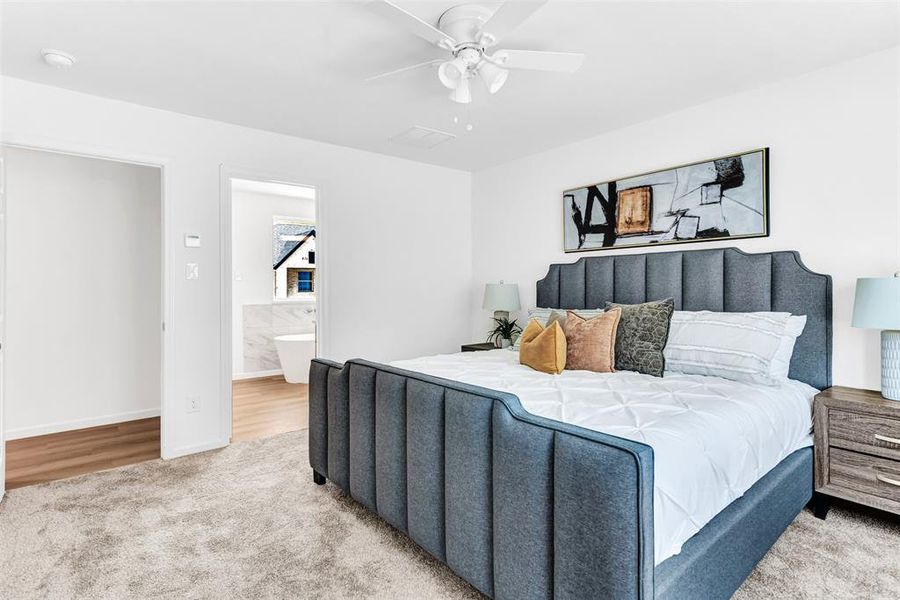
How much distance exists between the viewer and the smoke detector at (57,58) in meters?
2.43

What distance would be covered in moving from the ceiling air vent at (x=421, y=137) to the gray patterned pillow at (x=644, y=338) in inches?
81.8

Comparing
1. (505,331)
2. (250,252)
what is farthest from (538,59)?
(250,252)

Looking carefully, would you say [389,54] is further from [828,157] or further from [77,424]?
[77,424]

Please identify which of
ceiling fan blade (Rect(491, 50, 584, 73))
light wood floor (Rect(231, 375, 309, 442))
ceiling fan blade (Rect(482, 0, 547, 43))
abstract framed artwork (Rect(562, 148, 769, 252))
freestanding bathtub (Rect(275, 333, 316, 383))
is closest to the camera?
ceiling fan blade (Rect(482, 0, 547, 43))

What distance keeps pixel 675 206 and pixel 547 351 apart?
5.09ft

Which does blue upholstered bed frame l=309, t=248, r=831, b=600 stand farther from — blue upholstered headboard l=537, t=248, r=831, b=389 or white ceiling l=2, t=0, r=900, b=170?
white ceiling l=2, t=0, r=900, b=170

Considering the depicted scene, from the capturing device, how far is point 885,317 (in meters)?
2.18

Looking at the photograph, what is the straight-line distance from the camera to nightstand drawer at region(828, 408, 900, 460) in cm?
210

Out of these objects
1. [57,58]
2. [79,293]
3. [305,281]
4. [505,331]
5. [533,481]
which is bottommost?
[533,481]

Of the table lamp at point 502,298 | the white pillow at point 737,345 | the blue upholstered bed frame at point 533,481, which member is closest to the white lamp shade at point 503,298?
the table lamp at point 502,298

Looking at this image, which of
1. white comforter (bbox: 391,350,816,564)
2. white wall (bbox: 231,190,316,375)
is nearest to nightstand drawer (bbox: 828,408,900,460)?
white comforter (bbox: 391,350,816,564)

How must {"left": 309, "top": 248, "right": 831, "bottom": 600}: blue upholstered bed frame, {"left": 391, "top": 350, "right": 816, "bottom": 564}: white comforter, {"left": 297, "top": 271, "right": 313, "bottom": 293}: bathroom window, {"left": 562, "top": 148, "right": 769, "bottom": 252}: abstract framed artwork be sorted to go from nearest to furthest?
1. {"left": 309, "top": 248, "right": 831, "bottom": 600}: blue upholstered bed frame
2. {"left": 391, "top": 350, "right": 816, "bottom": 564}: white comforter
3. {"left": 562, "top": 148, "right": 769, "bottom": 252}: abstract framed artwork
4. {"left": 297, "top": 271, "right": 313, "bottom": 293}: bathroom window

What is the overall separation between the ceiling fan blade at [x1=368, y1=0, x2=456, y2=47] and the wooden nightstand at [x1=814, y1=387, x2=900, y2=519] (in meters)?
2.50

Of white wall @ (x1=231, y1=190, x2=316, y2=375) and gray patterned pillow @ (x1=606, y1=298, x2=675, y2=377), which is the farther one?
white wall @ (x1=231, y1=190, x2=316, y2=375)
